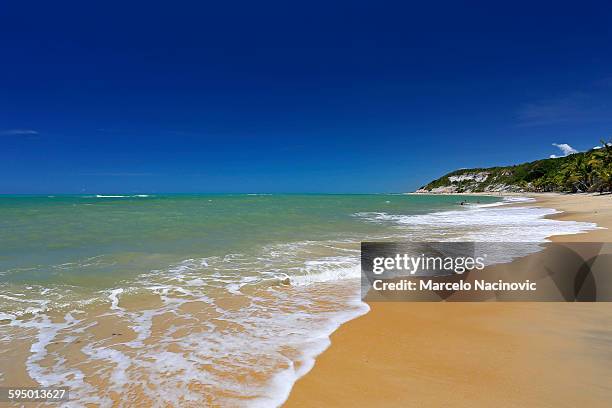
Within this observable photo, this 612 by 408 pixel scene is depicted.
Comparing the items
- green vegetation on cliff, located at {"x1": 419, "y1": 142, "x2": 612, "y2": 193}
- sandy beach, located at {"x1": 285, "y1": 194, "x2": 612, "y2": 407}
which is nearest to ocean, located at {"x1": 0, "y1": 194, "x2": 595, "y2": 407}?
sandy beach, located at {"x1": 285, "y1": 194, "x2": 612, "y2": 407}

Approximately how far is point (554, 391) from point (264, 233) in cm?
1330

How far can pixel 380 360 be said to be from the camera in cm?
388

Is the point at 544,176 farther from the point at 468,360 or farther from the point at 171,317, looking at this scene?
the point at 171,317

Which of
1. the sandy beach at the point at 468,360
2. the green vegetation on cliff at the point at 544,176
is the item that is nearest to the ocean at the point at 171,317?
the sandy beach at the point at 468,360

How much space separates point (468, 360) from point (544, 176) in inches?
5294

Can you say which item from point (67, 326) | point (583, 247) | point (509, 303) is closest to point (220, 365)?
point (67, 326)

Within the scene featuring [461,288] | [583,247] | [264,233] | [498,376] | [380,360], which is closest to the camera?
[498,376]

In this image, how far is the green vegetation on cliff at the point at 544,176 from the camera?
68.5 m

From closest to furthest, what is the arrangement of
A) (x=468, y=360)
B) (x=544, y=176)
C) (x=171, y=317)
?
1. (x=468, y=360)
2. (x=171, y=317)
3. (x=544, y=176)

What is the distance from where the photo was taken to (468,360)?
379cm

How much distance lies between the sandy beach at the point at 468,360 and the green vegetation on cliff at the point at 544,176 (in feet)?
247

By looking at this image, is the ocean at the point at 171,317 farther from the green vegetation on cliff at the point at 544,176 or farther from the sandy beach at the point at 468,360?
the green vegetation on cliff at the point at 544,176

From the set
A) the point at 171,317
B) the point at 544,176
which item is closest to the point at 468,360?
the point at 171,317

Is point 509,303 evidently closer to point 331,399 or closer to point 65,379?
point 331,399
